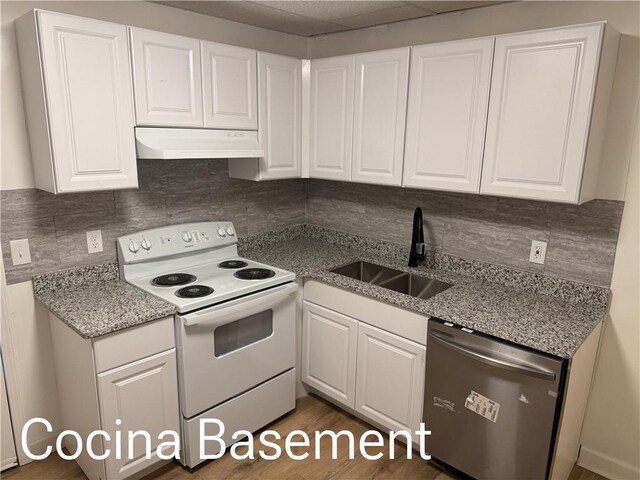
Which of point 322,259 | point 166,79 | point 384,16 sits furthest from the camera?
point 322,259

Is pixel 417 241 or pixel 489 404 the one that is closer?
pixel 489 404

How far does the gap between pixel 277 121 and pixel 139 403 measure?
166 centimetres

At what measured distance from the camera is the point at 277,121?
102 inches

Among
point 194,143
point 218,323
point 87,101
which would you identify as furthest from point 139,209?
point 218,323

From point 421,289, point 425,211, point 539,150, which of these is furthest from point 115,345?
point 539,150

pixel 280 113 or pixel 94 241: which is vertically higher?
pixel 280 113

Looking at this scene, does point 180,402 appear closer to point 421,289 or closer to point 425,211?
point 421,289

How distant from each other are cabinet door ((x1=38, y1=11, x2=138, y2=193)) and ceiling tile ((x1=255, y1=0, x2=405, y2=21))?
81 cm

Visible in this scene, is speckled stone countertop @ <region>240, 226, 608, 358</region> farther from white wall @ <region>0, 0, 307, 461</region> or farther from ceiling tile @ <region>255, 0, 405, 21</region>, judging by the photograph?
ceiling tile @ <region>255, 0, 405, 21</region>

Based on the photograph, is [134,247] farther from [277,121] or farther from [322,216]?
[322,216]

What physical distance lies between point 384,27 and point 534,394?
2124mm

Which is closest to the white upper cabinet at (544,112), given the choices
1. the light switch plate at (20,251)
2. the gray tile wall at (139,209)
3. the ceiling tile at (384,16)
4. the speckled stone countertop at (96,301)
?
the ceiling tile at (384,16)

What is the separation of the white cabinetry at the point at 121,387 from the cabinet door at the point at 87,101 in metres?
0.68

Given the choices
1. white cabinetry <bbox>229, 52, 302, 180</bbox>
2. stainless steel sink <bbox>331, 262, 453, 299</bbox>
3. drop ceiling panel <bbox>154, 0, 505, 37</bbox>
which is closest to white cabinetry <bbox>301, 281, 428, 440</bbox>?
stainless steel sink <bbox>331, 262, 453, 299</bbox>
